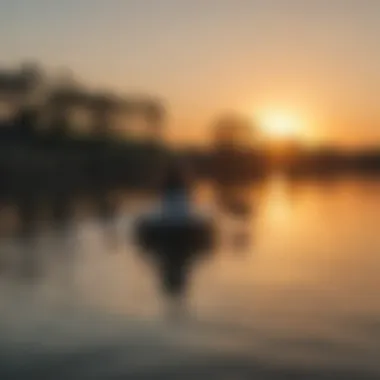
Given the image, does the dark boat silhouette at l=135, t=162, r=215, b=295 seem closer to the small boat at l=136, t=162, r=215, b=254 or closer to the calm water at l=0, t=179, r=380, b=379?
the small boat at l=136, t=162, r=215, b=254

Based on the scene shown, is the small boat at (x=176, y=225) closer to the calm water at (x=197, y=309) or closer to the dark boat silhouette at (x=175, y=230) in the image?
the dark boat silhouette at (x=175, y=230)

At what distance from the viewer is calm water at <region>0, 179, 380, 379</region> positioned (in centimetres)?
921

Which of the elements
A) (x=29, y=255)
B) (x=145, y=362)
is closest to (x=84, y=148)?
(x=29, y=255)

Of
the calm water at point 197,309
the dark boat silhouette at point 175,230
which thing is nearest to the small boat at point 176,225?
the dark boat silhouette at point 175,230

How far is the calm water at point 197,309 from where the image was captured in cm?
921

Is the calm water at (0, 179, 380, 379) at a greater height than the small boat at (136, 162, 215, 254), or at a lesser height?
lesser

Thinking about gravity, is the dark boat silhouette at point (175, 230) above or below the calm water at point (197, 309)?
above

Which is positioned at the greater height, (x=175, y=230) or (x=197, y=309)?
(x=175, y=230)

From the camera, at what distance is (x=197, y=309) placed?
1235 cm

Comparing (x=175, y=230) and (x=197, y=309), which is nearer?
(x=197, y=309)

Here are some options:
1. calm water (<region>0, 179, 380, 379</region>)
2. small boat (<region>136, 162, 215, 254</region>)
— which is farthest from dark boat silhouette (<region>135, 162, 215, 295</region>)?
calm water (<region>0, 179, 380, 379</region>)

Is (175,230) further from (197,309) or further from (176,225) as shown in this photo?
(197,309)

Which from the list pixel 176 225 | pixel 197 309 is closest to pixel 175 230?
pixel 176 225

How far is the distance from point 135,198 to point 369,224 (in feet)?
37.4
